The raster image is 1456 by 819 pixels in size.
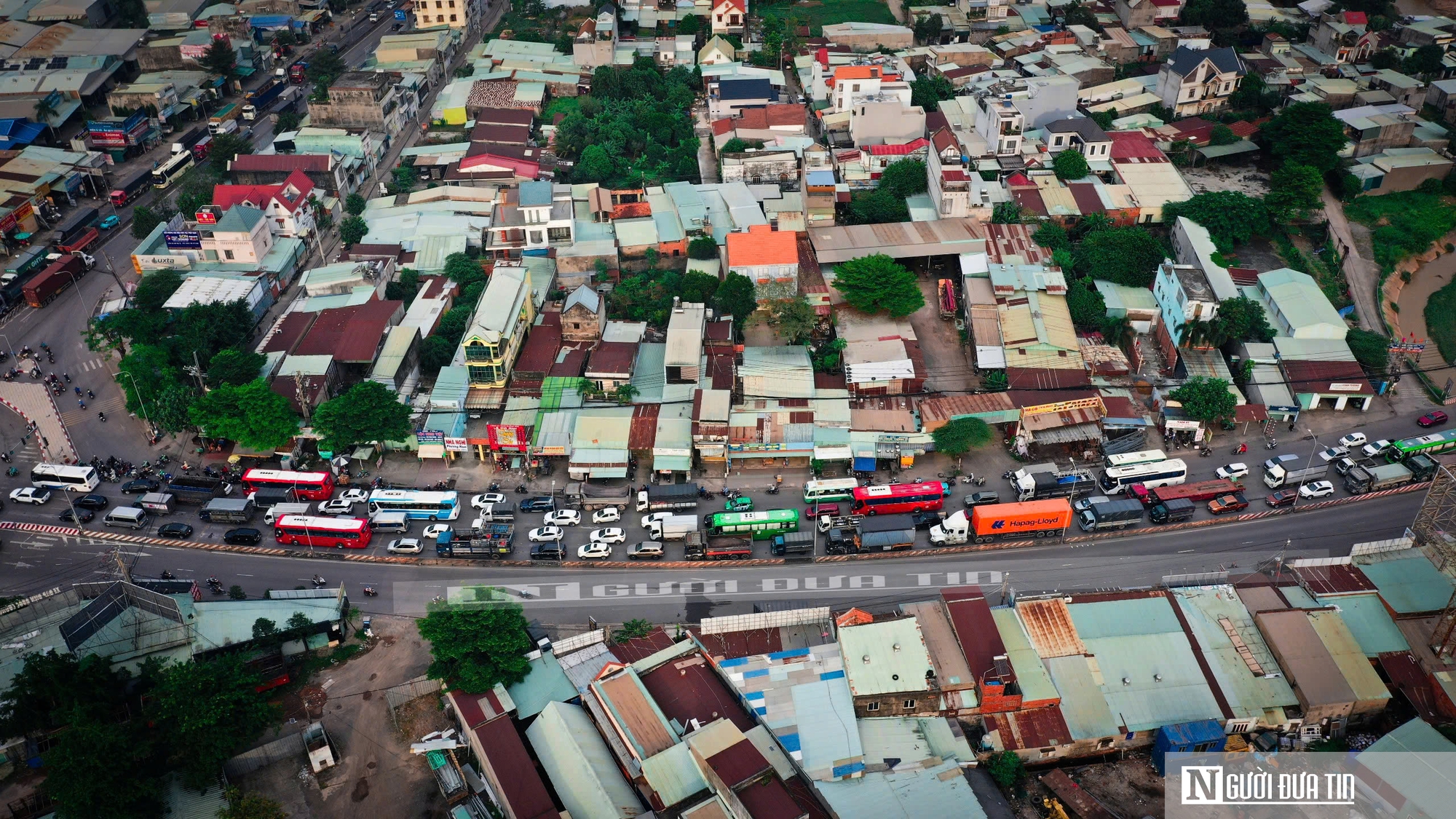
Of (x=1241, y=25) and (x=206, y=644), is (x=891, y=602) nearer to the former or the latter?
(x=206, y=644)

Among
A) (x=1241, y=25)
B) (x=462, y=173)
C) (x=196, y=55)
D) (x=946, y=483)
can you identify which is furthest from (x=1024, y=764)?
(x=196, y=55)

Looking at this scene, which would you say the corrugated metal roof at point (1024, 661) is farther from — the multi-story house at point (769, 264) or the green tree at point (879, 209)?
the green tree at point (879, 209)

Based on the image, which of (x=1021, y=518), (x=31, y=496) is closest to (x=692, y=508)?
(x=1021, y=518)

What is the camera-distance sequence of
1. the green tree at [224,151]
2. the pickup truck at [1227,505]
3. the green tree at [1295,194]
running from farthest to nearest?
the green tree at [224,151] < the green tree at [1295,194] < the pickup truck at [1227,505]

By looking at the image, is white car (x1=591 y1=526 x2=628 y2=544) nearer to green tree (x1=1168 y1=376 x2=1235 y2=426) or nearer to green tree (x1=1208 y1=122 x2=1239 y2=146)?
green tree (x1=1168 y1=376 x2=1235 y2=426)

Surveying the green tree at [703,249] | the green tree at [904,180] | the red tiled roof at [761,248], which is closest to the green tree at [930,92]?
the green tree at [904,180]

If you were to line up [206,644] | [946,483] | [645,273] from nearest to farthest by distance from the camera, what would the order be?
[206,644] → [946,483] → [645,273]
